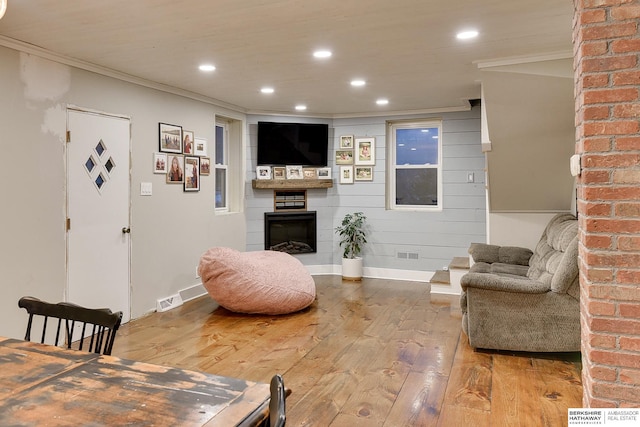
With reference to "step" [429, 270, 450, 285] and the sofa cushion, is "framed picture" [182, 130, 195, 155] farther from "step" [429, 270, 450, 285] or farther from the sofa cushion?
the sofa cushion

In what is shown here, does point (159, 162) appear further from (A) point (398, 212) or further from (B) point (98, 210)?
(A) point (398, 212)

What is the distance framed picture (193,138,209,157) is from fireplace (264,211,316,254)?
57.7 inches

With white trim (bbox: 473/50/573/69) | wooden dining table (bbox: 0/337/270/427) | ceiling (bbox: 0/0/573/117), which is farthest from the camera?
white trim (bbox: 473/50/573/69)

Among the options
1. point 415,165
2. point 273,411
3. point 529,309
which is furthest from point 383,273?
point 273,411

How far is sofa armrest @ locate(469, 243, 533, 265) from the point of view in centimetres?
482

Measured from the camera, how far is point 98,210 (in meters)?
4.02

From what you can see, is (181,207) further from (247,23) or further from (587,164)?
(587,164)

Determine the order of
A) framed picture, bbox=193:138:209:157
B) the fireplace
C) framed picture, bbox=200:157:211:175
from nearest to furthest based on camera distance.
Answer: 1. framed picture, bbox=193:138:209:157
2. framed picture, bbox=200:157:211:175
3. the fireplace

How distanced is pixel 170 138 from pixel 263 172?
176 centimetres

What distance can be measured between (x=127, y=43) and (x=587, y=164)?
320 centimetres

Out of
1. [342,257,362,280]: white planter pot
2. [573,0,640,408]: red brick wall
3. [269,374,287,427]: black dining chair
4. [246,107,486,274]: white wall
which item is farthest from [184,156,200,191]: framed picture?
[269,374,287,427]: black dining chair

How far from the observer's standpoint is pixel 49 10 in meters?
2.70

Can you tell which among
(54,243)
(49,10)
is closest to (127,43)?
(49,10)

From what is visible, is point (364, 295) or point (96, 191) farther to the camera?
point (364, 295)
